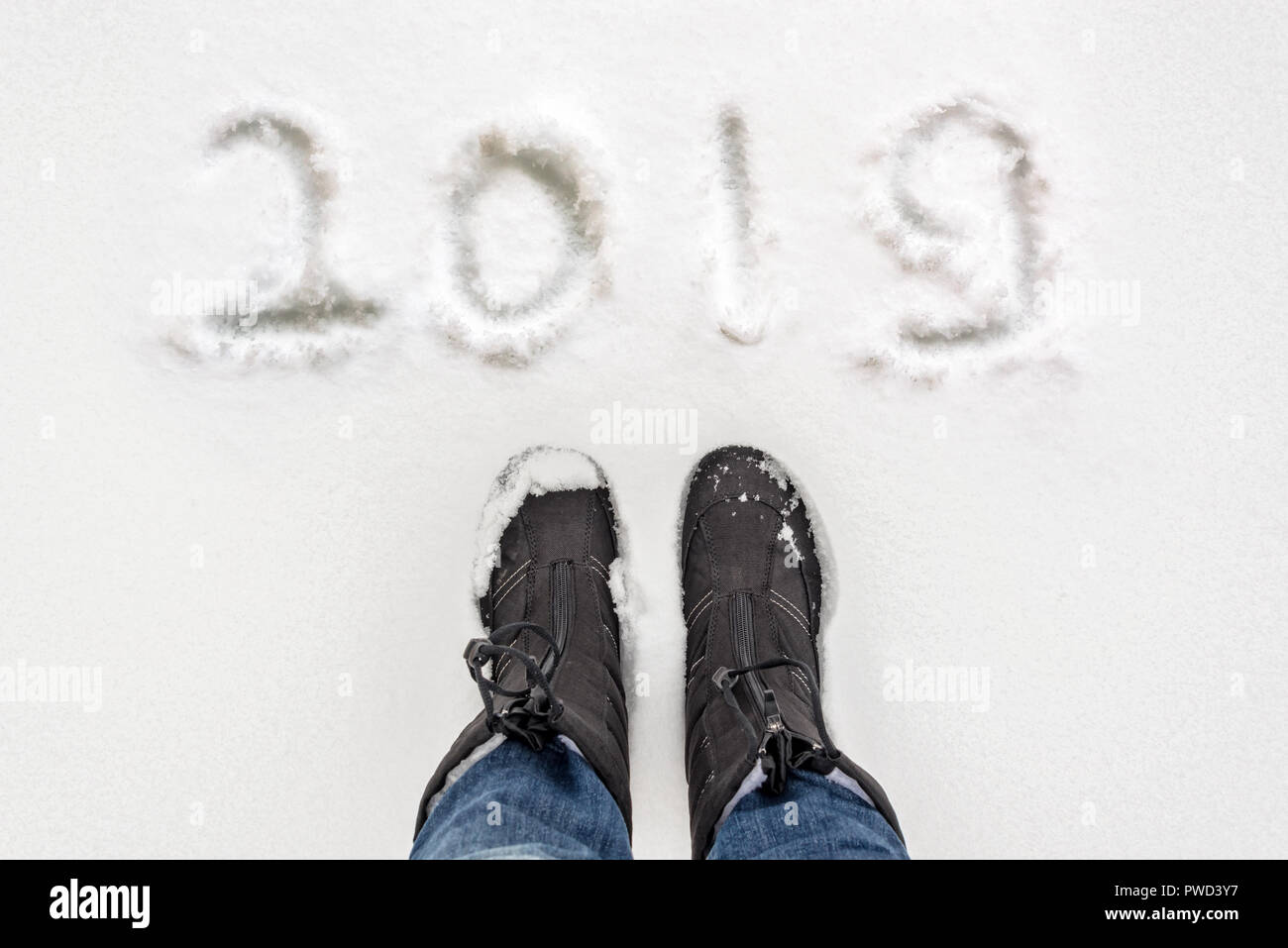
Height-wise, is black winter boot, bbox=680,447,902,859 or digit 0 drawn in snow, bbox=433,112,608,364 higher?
digit 0 drawn in snow, bbox=433,112,608,364

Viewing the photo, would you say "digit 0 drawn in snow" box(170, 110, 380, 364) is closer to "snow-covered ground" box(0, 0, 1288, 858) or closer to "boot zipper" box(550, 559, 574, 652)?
"snow-covered ground" box(0, 0, 1288, 858)

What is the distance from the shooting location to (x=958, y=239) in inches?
43.8

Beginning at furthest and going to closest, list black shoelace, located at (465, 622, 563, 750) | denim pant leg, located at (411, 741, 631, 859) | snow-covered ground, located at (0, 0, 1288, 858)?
snow-covered ground, located at (0, 0, 1288, 858), black shoelace, located at (465, 622, 563, 750), denim pant leg, located at (411, 741, 631, 859)

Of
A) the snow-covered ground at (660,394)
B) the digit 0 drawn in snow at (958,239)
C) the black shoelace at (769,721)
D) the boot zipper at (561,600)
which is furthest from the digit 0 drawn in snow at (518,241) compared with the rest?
the black shoelace at (769,721)

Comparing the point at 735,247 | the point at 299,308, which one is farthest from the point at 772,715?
the point at 299,308

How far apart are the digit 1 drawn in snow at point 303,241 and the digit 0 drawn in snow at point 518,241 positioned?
14cm

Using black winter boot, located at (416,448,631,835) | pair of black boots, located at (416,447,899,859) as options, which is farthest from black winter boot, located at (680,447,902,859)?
black winter boot, located at (416,448,631,835)

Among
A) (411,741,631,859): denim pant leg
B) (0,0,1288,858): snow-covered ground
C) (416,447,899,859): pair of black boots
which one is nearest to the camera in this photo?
(411,741,631,859): denim pant leg

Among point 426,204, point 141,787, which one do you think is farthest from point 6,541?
point 426,204

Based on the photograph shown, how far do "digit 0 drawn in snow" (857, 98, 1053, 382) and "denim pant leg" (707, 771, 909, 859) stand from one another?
565 mm

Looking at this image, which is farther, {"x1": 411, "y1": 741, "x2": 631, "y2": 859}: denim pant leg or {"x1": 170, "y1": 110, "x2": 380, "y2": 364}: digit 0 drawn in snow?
{"x1": 170, "y1": 110, "x2": 380, "y2": 364}: digit 0 drawn in snow

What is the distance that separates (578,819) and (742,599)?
1.25ft

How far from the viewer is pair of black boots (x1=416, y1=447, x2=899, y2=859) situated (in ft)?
3.16

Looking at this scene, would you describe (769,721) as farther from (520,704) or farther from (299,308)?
(299,308)
